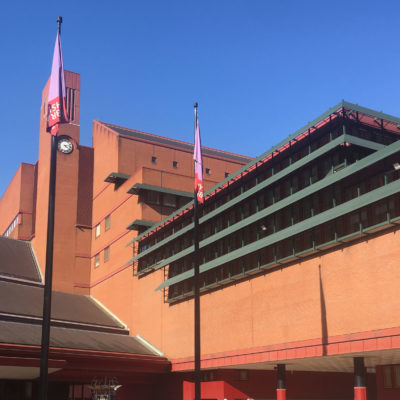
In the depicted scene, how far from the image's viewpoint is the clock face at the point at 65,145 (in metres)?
66.8

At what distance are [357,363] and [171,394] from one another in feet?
69.6

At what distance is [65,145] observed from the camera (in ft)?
220

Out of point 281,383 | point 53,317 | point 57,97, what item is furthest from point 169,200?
point 57,97

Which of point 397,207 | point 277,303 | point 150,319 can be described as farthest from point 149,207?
point 397,207

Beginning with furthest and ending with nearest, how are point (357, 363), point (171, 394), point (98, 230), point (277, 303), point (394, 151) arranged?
point (98, 230), point (171, 394), point (277, 303), point (357, 363), point (394, 151)

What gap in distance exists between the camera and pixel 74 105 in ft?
225

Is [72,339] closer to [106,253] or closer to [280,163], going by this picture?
[106,253]

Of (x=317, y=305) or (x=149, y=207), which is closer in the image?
(x=317, y=305)

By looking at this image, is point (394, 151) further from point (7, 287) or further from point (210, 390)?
point (7, 287)

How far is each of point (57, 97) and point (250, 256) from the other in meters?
21.1

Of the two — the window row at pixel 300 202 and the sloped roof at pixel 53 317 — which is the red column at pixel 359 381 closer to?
the window row at pixel 300 202

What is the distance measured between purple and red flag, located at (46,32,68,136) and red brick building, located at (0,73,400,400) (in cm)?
1510

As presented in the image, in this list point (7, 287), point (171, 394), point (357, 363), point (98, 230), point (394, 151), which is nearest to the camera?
point (394, 151)

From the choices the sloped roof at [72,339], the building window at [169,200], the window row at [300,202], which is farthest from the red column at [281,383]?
the building window at [169,200]
